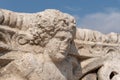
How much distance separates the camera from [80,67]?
504 centimetres

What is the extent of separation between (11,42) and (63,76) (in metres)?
0.71

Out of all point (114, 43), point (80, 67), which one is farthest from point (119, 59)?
point (80, 67)

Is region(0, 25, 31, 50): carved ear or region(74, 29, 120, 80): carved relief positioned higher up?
region(0, 25, 31, 50): carved ear

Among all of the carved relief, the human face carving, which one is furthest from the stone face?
the carved relief

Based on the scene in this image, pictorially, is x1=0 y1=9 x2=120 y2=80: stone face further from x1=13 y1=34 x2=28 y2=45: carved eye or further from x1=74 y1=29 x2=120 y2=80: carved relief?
x1=74 y1=29 x2=120 y2=80: carved relief

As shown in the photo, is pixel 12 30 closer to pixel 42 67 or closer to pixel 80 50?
pixel 42 67

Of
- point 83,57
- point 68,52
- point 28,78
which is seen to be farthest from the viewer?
point 83,57

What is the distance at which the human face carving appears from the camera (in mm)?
4461

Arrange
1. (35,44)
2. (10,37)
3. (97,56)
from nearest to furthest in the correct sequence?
(10,37) < (35,44) < (97,56)

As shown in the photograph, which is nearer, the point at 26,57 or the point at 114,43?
the point at 26,57

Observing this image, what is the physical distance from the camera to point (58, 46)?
14.6 ft

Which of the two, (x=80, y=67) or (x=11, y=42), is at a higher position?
(x=11, y=42)

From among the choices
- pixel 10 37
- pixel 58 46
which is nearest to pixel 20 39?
pixel 10 37

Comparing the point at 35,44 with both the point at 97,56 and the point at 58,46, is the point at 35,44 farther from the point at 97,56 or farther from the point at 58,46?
the point at 97,56
